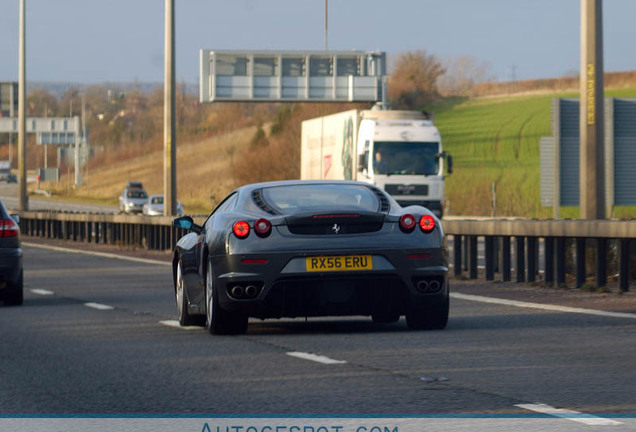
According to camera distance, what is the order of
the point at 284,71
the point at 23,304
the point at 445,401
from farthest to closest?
1. the point at 284,71
2. the point at 23,304
3. the point at 445,401

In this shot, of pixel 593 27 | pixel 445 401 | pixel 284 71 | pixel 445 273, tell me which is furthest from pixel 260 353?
pixel 284 71

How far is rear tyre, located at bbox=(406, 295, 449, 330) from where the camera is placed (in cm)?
1206

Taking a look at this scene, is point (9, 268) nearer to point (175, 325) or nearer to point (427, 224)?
point (175, 325)

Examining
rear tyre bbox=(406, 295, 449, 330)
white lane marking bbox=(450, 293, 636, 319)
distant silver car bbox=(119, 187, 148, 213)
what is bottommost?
white lane marking bbox=(450, 293, 636, 319)

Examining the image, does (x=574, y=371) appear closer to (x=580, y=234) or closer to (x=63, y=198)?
(x=580, y=234)

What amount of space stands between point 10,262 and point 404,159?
78.6ft

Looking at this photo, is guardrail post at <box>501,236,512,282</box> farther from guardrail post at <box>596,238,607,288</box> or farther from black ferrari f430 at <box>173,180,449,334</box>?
black ferrari f430 at <box>173,180,449,334</box>

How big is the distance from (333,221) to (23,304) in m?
6.70

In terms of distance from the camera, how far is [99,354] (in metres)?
10.9

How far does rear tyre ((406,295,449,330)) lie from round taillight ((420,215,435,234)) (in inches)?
25.8

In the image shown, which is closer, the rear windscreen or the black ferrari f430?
the black ferrari f430

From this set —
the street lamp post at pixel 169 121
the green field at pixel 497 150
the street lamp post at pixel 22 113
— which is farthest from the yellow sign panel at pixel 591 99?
the street lamp post at pixel 22 113

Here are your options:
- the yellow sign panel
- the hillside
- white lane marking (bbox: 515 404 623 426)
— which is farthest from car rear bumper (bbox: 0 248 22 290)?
the hillside

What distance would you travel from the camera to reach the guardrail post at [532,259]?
18.7 meters
